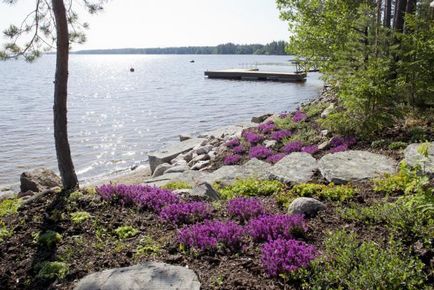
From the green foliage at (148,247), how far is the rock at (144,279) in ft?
1.36

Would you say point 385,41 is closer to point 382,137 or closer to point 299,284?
point 382,137

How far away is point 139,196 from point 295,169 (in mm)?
3853

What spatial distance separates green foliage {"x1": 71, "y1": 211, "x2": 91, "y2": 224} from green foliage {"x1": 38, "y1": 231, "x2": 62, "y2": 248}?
1.49ft

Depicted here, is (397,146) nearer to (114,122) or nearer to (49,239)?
(49,239)

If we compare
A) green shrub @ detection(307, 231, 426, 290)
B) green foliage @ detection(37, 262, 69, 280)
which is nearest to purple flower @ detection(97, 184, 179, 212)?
green foliage @ detection(37, 262, 69, 280)

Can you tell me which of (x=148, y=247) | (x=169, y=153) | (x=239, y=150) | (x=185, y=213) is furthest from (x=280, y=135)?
(x=148, y=247)

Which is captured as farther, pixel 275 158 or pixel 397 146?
pixel 275 158

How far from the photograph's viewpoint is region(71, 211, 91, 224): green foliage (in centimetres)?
571

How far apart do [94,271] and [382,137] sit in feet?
28.8

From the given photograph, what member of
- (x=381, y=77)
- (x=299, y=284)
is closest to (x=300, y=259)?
(x=299, y=284)

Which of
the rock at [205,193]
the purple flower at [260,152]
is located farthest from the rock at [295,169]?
the purple flower at [260,152]

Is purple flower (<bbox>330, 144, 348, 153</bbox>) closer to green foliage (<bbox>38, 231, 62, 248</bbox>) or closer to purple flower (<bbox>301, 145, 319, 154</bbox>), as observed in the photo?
purple flower (<bbox>301, 145, 319, 154</bbox>)

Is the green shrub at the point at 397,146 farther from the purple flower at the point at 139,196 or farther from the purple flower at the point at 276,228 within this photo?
the purple flower at the point at 139,196

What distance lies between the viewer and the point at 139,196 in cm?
652
